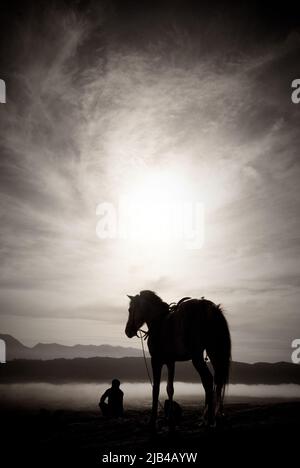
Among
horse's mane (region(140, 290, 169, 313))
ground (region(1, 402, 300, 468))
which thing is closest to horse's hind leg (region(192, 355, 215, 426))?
ground (region(1, 402, 300, 468))

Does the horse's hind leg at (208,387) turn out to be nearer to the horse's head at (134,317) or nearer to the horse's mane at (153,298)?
the horse's mane at (153,298)

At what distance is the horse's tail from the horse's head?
7.80 ft

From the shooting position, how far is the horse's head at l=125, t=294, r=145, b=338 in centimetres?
928

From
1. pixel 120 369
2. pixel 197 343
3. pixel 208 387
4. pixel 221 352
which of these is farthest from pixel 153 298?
pixel 120 369

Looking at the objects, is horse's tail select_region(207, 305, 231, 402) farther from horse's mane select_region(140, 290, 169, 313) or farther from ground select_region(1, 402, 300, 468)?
horse's mane select_region(140, 290, 169, 313)

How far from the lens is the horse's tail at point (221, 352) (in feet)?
24.8

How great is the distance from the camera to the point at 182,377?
91875mm

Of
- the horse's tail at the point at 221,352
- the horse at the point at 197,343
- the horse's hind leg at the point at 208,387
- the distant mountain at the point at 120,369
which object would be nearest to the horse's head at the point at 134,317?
the horse at the point at 197,343

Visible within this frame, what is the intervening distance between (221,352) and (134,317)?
9.37ft

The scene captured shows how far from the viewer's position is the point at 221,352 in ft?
25.1
